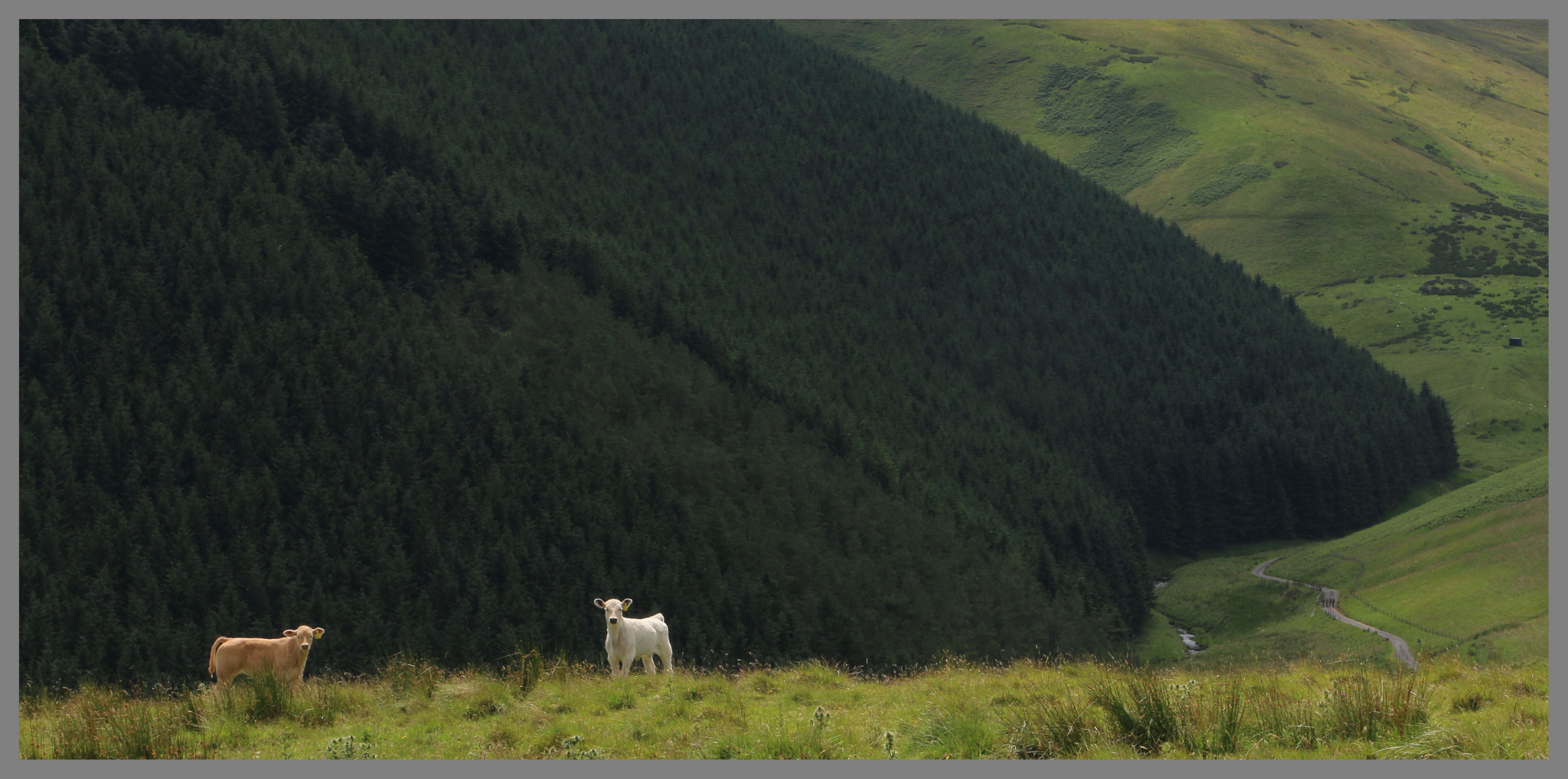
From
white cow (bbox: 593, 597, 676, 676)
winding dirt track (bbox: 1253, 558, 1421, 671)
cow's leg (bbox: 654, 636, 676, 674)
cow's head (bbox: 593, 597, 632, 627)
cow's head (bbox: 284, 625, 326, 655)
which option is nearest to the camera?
cow's head (bbox: 284, 625, 326, 655)

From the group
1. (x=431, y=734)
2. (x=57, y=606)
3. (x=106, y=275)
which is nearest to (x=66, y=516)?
(x=57, y=606)

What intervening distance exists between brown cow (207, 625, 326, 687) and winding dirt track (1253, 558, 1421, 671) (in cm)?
6933

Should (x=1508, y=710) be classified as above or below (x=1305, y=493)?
above

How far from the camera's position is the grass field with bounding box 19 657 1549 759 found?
17.1 m

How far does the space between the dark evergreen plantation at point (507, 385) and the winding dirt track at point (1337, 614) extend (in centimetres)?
1311

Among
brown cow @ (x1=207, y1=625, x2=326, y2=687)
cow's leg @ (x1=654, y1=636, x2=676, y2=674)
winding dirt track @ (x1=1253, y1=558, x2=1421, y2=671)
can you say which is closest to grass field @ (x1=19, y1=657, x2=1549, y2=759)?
brown cow @ (x1=207, y1=625, x2=326, y2=687)

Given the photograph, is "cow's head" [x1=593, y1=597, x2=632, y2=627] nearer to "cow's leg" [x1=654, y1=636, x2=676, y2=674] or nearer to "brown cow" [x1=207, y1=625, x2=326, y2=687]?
"cow's leg" [x1=654, y1=636, x2=676, y2=674]

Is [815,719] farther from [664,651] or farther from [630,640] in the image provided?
[664,651]

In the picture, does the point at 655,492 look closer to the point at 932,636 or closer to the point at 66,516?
the point at 932,636

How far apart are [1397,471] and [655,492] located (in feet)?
413

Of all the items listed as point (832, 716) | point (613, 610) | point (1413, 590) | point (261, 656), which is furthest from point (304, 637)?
point (1413, 590)

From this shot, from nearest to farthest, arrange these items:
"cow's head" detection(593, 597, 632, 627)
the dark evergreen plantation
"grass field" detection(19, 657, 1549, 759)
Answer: "grass field" detection(19, 657, 1549, 759)
"cow's head" detection(593, 597, 632, 627)
the dark evergreen plantation

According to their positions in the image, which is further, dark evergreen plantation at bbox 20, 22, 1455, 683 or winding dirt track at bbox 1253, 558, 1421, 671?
winding dirt track at bbox 1253, 558, 1421, 671

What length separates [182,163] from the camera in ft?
216
